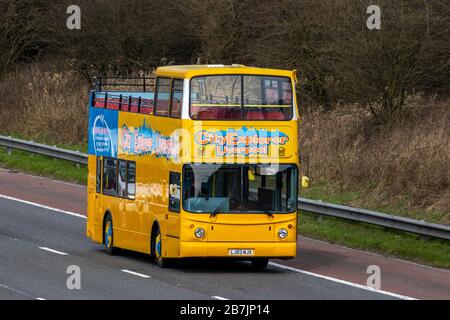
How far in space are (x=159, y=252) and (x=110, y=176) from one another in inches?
130

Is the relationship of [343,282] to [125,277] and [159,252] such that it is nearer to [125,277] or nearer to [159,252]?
[159,252]

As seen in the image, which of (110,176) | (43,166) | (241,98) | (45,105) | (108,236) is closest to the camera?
(241,98)

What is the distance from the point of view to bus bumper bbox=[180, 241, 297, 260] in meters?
22.0

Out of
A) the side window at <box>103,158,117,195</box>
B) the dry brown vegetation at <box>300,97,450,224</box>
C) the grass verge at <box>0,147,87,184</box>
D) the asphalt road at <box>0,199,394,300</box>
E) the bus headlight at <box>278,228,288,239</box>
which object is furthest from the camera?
the grass verge at <box>0,147,87,184</box>

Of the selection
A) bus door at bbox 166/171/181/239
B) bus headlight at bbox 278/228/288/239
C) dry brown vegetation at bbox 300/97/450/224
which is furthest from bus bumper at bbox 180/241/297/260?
dry brown vegetation at bbox 300/97/450/224

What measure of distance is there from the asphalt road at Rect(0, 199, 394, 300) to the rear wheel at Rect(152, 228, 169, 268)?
15cm

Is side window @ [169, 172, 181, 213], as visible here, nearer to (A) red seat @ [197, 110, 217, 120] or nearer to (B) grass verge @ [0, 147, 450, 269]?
(A) red seat @ [197, 110, 217, 120]

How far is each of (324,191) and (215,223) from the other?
9.44 metres

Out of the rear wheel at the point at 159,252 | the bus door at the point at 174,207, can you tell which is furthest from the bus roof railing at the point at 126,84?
the bus door at the point at 174,207

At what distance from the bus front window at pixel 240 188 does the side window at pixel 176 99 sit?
1.00m

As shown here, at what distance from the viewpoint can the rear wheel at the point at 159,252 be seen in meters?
23.1

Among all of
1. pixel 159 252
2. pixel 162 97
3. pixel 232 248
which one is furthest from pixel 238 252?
pixel 162 97

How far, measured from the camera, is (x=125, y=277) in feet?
70.9

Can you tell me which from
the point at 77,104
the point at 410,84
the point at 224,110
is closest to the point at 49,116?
the point at 77,104
